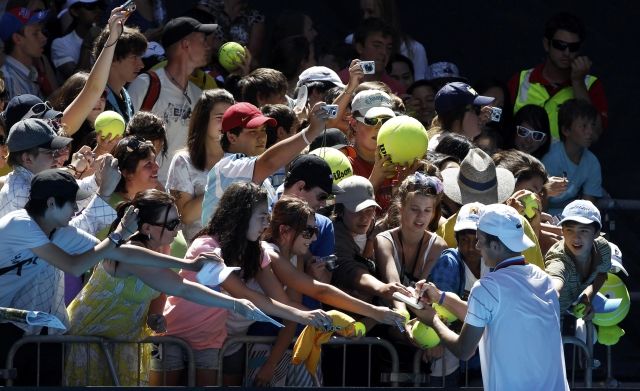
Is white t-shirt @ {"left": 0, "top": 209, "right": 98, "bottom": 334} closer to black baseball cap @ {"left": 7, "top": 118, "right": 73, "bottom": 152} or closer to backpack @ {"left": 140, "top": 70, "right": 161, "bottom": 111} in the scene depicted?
black baseball cap @ {"left": 7, "top": 118, "right": 73, "bottom": 152}

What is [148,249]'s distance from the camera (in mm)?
7930

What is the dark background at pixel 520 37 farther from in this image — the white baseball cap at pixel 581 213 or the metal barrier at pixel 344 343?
the metal barrier at pixel 344 343

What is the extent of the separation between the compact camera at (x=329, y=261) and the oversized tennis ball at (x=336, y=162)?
809 millimetres

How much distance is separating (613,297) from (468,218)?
159 centimetres

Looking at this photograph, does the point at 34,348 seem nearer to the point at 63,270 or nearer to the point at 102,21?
the point at 63,270

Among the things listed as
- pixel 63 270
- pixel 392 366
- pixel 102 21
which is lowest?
pixel 392 366

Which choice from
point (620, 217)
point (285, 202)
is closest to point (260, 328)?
point (285, 202)

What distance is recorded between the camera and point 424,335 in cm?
836

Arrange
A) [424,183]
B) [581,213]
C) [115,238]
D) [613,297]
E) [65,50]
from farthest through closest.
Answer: [65,50]
[613,297]
[581,213]
[424,183]
[115,238]

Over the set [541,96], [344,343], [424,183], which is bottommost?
[344,343]

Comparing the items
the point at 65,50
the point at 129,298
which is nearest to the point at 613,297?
the point at 129,298

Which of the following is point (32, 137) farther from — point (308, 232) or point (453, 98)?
point (453, 98)

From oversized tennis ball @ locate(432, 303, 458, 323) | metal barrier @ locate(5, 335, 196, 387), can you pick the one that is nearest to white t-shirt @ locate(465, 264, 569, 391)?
oversized tennis ball @ locate(432, 303, 458, 323)

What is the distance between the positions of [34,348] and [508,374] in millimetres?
2449
